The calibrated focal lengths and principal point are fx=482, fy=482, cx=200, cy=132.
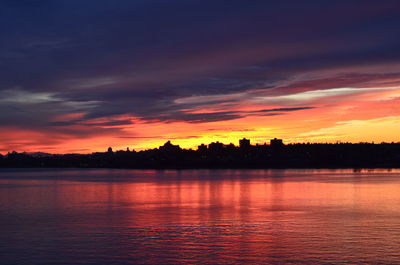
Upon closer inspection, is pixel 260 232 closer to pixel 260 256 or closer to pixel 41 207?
pixel 260 256

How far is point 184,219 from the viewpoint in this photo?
148 feet

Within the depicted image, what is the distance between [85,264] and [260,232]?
14.7m

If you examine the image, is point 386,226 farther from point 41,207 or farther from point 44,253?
point 41,207

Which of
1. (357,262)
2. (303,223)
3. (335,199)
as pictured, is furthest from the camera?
(335,199)

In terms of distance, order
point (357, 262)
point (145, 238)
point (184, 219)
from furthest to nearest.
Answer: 1. point (184, 219)
2. point (145, 238)
3. point (357, 262)

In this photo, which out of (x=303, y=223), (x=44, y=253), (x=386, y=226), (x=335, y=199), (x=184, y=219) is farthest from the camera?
(x=335, y=199)

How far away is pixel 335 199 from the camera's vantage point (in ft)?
221

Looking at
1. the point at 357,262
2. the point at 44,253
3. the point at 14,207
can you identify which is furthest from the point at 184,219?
the point at 14,207

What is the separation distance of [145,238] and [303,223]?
14.9 metres

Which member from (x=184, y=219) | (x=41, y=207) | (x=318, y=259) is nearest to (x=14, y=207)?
(x=41, y=207)

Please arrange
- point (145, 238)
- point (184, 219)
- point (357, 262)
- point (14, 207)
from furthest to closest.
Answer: point (14, 207) → point (184, 219) → point (145, 238) → point (357, 262)

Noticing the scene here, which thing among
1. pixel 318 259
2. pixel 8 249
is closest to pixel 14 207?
pixel 8 249

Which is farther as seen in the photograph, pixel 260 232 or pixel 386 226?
pixel 386 226

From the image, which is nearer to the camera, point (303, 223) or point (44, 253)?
point (44, 253)
